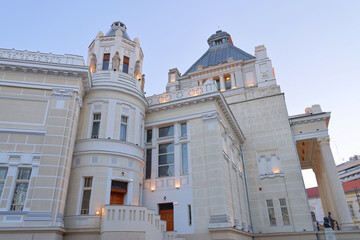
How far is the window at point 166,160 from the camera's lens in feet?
66.3

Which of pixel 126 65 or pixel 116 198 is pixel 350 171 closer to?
pixel 126 65

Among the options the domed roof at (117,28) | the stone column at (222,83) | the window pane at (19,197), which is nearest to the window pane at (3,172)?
the window pane at (19,197)

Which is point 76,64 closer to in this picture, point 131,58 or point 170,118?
point 131,58

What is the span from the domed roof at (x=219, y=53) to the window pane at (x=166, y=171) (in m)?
19.3

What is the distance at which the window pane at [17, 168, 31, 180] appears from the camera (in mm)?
14531

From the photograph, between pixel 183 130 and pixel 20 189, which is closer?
pixel 20 189

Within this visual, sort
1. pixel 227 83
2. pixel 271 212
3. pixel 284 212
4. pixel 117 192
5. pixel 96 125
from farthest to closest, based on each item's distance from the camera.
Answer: pixel 227 83
pixel 271 212
pixel 284 212
pixel 96 125
pixel 117 192

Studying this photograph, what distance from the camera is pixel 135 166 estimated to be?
18438mm

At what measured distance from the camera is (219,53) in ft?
125

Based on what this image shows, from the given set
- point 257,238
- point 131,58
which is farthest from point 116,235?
point 257,238

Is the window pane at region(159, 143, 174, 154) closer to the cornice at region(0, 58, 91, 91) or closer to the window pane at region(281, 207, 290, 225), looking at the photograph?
the cornice at region(0, 58, 91, 91)

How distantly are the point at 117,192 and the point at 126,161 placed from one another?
6.82 feet

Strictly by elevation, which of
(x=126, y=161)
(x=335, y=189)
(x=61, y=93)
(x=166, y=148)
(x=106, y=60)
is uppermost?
(x=106, y=60)

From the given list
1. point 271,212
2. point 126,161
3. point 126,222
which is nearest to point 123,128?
point 126,161
